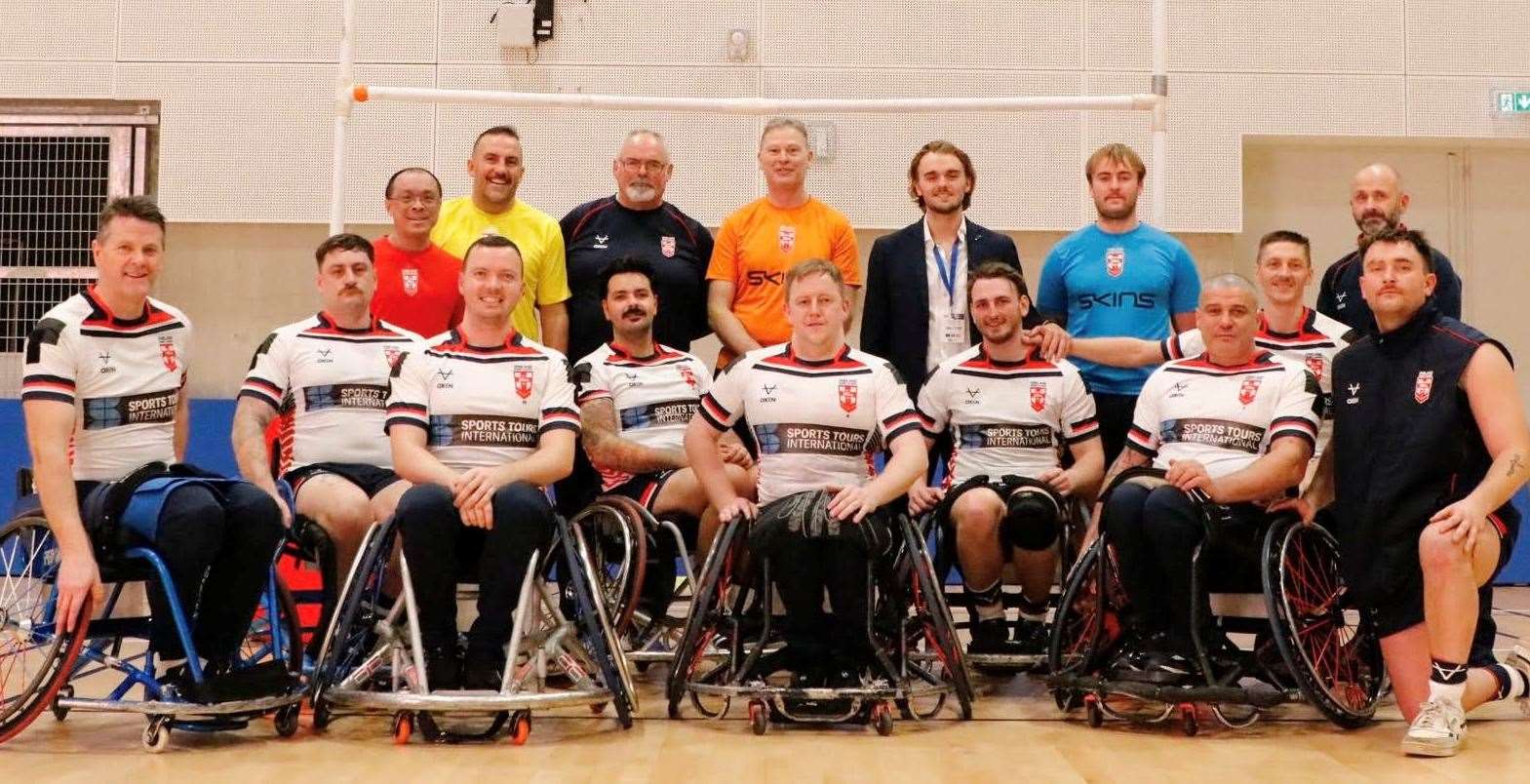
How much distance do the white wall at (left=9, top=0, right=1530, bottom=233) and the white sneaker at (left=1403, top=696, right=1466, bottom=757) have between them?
4.65 metres

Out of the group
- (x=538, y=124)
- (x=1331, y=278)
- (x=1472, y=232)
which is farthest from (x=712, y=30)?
(x=1472, y=232)

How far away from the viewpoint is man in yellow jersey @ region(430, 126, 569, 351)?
17.0 feet

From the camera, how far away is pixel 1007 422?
453 centimetres

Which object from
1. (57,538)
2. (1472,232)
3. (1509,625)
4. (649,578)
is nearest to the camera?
(57,538)

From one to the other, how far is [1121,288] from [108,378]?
2995 millimetres

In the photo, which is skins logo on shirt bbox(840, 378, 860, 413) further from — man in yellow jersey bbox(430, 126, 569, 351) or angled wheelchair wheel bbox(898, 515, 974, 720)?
man in yellow jersey bbox(430, 126, 569, 351)

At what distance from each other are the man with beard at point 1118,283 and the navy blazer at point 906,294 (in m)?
0.22

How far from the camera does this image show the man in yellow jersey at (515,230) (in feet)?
17.0

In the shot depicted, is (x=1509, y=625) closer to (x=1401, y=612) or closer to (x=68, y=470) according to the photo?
(x=1401, y=612)

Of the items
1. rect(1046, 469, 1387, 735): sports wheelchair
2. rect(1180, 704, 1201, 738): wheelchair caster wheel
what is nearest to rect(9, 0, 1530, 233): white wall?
rect(1046, 469, 1387, 735): sports wheelchair

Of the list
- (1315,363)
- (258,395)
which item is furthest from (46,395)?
(1315,363)

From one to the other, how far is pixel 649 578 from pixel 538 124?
4.05 m

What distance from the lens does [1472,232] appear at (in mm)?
8438

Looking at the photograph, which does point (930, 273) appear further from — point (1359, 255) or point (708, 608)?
point (708, 608)
